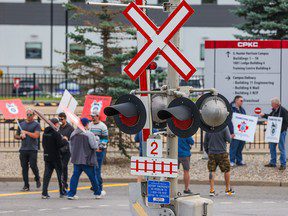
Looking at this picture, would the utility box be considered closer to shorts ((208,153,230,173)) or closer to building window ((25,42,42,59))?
shorts ((208,153,230,173))

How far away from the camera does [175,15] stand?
985 centimetres

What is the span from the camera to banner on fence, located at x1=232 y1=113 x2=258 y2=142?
76.4 feet

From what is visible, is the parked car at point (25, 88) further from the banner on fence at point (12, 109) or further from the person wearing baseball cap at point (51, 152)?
the person wearing baseball cap at point (51, 152)

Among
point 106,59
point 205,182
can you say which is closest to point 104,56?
point 106,59

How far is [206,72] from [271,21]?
8685 millimetres

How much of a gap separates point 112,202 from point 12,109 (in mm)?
4178

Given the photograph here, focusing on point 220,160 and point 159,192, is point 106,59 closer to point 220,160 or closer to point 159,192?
point 220,160

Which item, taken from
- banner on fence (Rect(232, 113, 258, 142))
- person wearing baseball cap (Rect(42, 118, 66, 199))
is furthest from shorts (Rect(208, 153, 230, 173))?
banner on fence (Rect(232, 113, 258, 142))

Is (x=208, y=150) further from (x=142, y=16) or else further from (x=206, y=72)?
(x=142, y=16)

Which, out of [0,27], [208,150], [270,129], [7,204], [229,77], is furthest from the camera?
[0,27]

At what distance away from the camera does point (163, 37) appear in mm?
9898

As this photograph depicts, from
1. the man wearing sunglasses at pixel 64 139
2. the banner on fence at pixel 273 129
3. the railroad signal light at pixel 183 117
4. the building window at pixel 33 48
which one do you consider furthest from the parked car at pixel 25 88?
the railroad signal light at pixel 183 117

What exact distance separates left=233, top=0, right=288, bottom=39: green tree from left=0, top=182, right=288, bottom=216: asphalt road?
39.1 feet

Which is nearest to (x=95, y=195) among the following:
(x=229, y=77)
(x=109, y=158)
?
(x=109, y=158)
